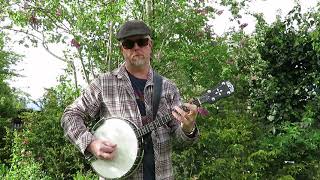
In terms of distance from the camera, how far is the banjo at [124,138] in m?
2.59

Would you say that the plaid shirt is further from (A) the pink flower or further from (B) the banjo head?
(A) the pink flower

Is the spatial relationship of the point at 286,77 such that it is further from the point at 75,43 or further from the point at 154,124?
the point at 154,124

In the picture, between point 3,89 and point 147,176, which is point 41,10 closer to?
point 147,176

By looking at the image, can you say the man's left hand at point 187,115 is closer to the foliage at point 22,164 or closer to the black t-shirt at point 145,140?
the black t-shirt at point 145,140

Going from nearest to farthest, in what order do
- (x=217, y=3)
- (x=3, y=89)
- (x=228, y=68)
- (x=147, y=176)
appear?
1. (x=147, y=176)
2. (x=228, y=68)
3. (x=217, y=3)
4. (x=3, y=89)

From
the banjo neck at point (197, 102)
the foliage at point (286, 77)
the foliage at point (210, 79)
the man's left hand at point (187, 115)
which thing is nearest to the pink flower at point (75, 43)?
the foliage at point (210, 79)

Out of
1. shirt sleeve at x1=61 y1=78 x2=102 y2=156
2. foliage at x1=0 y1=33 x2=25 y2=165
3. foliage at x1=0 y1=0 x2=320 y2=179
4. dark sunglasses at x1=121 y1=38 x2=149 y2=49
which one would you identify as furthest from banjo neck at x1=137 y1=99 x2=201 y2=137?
foliage at x1=0 y1=33 x2=25 y2=165

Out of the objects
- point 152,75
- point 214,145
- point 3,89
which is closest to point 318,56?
point 214,145

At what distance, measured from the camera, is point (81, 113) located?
2.69 m

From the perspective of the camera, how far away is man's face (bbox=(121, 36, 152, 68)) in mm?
2625

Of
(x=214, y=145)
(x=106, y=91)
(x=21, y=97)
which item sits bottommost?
(x=21, y=97)

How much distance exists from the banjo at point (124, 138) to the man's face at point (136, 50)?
30 centimetres

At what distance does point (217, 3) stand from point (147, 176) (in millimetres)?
5422

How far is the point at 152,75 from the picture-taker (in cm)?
272
